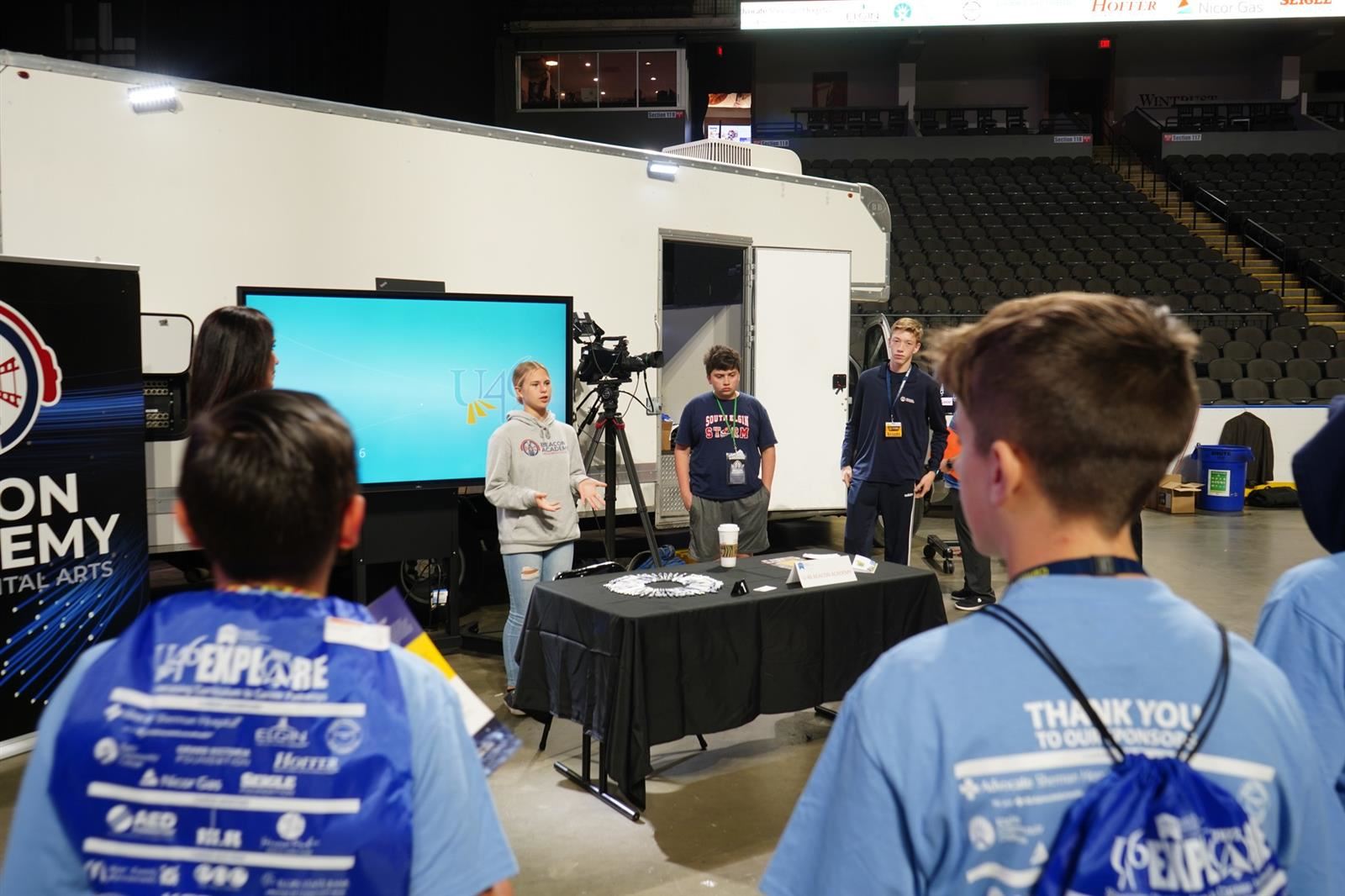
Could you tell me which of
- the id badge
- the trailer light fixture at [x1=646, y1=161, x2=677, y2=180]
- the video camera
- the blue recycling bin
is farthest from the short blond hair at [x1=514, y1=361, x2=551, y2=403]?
the blue recycling bin

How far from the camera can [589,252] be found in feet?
21.1

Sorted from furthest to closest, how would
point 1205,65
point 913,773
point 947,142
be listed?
point 1205,65, point 947,142, point 913,773

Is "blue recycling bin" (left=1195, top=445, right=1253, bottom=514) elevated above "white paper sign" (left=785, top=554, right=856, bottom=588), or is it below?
below

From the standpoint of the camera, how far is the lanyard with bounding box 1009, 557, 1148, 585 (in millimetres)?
999

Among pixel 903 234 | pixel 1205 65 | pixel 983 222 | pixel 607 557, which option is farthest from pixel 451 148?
pixel 1205 65

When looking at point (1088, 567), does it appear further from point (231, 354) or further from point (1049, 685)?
point (231, 354)

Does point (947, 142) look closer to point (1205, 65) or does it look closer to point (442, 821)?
Answer: point (1205, 65)

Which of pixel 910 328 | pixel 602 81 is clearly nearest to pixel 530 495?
pixel 910 328

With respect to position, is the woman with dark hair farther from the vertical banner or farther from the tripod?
the tripod

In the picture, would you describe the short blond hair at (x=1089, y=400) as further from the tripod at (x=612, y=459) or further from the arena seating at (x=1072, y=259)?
the arena seating at (x=1072, y=259)

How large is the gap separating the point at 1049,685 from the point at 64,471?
428cm

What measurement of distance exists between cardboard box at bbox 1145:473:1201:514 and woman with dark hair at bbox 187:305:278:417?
10108 mm

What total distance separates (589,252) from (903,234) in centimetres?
1192

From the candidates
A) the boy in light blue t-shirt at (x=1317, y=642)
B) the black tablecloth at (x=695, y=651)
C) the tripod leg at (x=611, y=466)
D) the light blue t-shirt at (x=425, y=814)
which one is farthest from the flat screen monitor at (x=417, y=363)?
the boy in light blue t-shirt at (x=1317, y=642)
